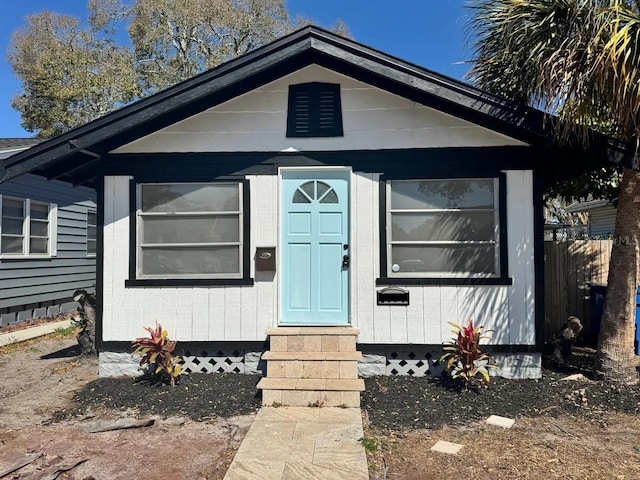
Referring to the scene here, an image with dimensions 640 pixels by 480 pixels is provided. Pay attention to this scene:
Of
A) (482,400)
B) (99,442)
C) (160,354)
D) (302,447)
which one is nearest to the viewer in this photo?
(302,447)

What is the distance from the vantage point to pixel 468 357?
502 centimetres

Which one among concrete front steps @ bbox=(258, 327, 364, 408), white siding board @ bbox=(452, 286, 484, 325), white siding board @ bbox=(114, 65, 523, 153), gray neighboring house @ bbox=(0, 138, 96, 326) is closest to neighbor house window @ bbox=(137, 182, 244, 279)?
white siding board @ bbox=(114, 65, 523, 153)

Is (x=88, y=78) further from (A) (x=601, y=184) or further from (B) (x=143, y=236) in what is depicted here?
(A) (x=601, y=184)

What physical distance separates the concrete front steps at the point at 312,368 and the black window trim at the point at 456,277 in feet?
2.68

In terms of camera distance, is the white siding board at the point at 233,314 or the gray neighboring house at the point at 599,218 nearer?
the white siding board at the point at 233,314

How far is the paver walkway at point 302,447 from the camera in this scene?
3293 mm

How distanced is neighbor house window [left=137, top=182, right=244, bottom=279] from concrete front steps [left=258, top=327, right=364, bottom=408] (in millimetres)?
1181

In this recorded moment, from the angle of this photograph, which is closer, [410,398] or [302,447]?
[302,447]

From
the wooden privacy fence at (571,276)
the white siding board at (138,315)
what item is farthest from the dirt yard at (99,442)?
the wooden privacy fence at (571,276)

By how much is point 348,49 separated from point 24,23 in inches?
923

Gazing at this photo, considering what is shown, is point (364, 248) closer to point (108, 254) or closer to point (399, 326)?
point (399, 326)

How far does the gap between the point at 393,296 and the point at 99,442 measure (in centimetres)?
336

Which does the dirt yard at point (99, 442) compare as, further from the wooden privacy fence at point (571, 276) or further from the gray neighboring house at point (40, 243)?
the wooden privacy fence at point (571, 276)

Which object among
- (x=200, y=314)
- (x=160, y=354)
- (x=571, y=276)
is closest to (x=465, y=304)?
(x=571, y=276)
